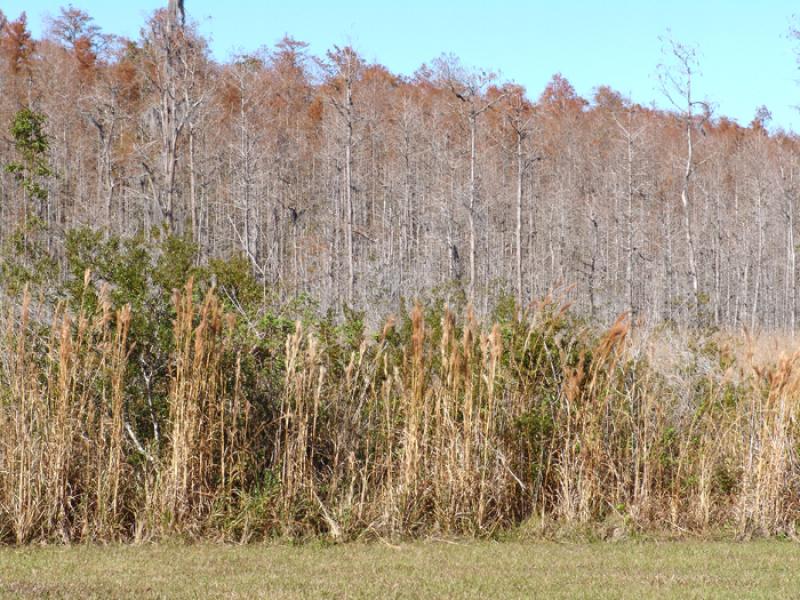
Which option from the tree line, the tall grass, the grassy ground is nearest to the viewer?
the grassy ground

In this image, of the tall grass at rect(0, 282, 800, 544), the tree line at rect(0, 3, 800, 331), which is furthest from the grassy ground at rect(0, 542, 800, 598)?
the tree line at rect(0, 3, 800, 331)

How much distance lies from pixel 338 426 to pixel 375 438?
12.9 inches

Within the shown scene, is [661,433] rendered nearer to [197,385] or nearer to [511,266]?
[197,385]

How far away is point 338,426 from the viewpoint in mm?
7332

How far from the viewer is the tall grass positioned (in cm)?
675

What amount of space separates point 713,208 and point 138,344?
172ft

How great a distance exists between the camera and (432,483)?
709 cm

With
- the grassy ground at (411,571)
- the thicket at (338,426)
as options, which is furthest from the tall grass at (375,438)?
the grassy ground at (411,571)

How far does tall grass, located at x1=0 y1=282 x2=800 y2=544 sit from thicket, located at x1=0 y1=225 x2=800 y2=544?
0.06ft

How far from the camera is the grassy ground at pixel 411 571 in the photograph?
17.1 ft

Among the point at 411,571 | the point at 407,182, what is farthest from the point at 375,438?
the point at 407,182

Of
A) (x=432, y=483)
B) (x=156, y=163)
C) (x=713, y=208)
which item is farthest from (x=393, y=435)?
(x=713, y=208)

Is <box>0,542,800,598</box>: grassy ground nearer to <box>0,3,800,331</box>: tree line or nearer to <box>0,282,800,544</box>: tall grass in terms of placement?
<box>0,282,800,544</box>: tall grass

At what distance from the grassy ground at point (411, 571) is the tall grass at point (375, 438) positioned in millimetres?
405
